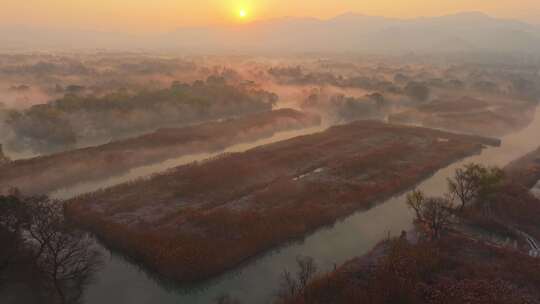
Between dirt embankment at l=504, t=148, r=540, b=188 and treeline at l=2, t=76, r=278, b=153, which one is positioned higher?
treeline at l=2, t=76, r=278, b=153

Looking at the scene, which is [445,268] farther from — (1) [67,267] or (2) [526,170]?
(2) [526,170]

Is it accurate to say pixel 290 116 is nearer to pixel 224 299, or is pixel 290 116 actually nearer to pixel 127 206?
pixel 127 206

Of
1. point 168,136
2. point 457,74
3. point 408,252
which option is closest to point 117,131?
point 168,136

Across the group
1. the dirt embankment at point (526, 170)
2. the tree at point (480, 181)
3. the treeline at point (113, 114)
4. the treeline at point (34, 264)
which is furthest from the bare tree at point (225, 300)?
the treeline at point (113, 114)

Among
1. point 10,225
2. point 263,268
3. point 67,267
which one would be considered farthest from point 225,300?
point 10,225

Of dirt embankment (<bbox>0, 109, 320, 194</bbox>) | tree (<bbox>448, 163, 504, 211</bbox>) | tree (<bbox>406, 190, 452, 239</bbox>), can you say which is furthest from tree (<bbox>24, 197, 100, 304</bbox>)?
tree (<bbox>448, 163, 504, 211</bbox>)

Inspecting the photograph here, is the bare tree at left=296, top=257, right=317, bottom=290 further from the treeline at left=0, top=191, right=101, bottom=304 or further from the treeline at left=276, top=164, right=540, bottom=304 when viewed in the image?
the treeline at left=0, top=191, right=101, bottom=304
